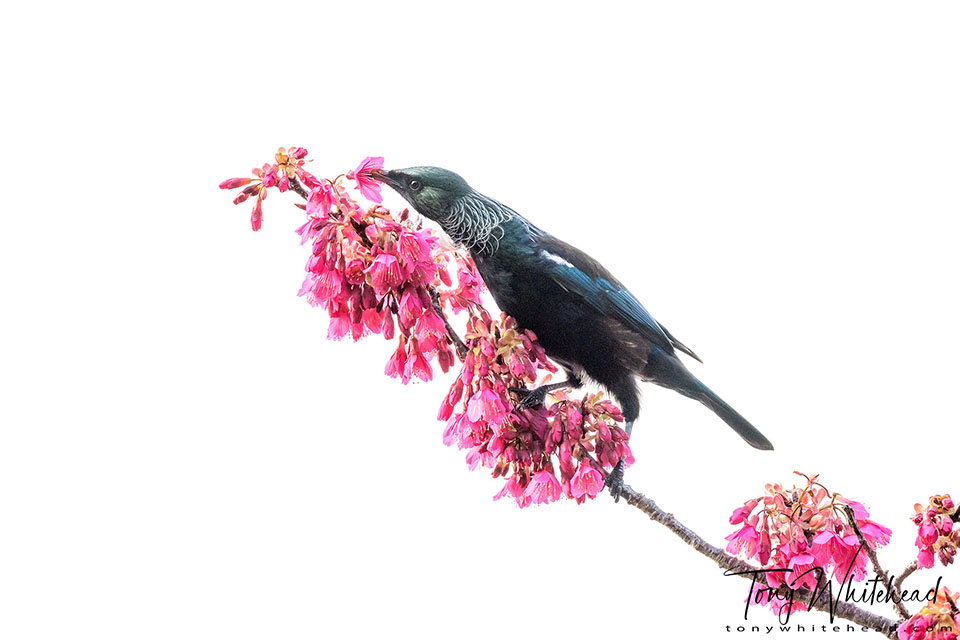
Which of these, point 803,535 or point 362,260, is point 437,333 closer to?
point 362,260

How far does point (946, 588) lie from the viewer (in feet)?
5.65

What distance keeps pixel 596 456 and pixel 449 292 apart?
0.53m

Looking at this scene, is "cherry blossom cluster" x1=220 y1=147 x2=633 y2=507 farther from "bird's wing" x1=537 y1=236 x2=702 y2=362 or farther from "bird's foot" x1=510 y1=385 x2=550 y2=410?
"bird's wing" x1=537 y1=236 x2=702 y2=362

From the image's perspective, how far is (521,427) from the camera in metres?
2.04

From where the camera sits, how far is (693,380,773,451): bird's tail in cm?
238

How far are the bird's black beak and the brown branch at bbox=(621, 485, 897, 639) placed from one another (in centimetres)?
97

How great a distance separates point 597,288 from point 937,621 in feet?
3.68

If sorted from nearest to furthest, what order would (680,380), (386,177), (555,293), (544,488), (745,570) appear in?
(745,570)
(544,488)
(386,177)
(555,293)
(680,380)

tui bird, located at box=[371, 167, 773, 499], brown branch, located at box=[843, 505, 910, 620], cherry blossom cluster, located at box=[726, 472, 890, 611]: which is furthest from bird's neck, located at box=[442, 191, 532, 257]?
brown branch, located at box=[843, 505, 910, 620]

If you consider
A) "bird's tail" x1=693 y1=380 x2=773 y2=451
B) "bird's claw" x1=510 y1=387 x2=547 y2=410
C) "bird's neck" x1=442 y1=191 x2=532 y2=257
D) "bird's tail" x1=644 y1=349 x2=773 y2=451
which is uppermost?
"bird's neck" x1=442 y1=191 x2=532 y2=257

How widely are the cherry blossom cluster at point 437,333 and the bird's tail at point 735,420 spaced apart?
0.51 m

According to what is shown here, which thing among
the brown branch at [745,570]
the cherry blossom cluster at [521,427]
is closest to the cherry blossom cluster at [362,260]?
the cherry blossom cluster at [521,427]

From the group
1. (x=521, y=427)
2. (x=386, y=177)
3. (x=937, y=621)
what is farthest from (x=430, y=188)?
(x=937, y=621)

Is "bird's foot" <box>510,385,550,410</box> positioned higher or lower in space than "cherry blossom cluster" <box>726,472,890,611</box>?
higher
